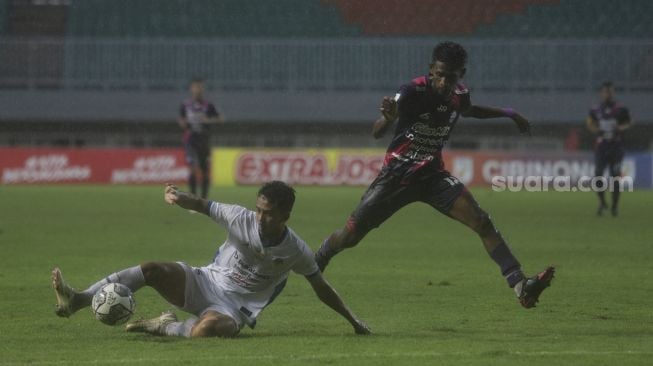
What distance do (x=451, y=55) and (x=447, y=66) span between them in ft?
0.42

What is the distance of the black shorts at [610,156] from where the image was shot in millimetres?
22797

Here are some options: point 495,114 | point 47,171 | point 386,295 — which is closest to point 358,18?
point 47,171

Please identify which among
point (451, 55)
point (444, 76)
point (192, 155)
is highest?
point (451, 55)

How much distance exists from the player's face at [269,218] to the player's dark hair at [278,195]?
0.03m

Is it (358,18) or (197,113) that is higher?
(358,18)

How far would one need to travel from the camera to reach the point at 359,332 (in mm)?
8219

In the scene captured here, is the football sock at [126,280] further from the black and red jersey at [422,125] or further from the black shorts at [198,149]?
the black shorts at [198,149]

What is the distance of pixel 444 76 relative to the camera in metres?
9.19

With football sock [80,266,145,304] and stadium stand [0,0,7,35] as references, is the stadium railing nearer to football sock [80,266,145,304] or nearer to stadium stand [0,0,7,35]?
stadium stand [0,0,7,35]

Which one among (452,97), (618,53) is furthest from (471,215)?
(618,53)

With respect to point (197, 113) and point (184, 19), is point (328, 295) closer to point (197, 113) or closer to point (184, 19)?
point (197, 113)

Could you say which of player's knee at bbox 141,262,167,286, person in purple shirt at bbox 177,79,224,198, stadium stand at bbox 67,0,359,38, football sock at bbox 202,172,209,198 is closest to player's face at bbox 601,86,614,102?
person in purple shirt at bbox 177,79,224,198

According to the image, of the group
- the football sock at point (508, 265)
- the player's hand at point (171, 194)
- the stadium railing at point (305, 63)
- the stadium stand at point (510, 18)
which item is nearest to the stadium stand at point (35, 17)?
the stadium railing at point (305, 63)

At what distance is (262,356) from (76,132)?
33.9 metres
